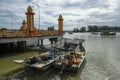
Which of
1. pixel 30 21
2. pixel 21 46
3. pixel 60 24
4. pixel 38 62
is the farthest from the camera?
pixel 60 24

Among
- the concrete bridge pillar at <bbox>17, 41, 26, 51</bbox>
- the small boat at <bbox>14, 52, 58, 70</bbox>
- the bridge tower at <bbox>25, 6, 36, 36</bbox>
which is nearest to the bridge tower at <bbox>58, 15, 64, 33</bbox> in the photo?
the bridge tower at <bbox>25, 6, 36, 36</bbox>

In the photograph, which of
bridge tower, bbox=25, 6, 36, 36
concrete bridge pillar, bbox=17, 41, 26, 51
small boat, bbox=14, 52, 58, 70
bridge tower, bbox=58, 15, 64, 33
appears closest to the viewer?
small boat, bbox=14, 52, 58, 70

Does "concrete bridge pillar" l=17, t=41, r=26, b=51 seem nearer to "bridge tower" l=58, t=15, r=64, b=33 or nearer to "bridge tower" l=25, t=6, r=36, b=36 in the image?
"bridge tower" l=25, t=6, r=36, b=36

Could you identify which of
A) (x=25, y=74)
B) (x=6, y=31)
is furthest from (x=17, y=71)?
(x=6, y=31)

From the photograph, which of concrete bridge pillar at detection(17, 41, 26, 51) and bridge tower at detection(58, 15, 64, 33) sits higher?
bridge tower at detection(58, 15, 64, 33)

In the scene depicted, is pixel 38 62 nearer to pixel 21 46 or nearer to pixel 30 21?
pixel 21 46

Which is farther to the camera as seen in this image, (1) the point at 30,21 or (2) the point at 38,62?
(1) the point at 30,21

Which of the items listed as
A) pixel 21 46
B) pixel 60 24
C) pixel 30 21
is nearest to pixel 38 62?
pixel 21 46

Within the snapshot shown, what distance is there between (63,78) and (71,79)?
0.67 meters

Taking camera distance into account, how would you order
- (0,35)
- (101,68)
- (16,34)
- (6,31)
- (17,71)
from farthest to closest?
(16,34)
(6,31)
(0,35)
(101,68)
(17,71)

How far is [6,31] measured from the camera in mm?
23344

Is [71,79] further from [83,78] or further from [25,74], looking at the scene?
[25,74]

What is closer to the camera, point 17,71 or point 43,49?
point 17,71

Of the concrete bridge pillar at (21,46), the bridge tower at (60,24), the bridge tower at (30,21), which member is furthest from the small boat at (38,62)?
the bridge tower at (60,24)
